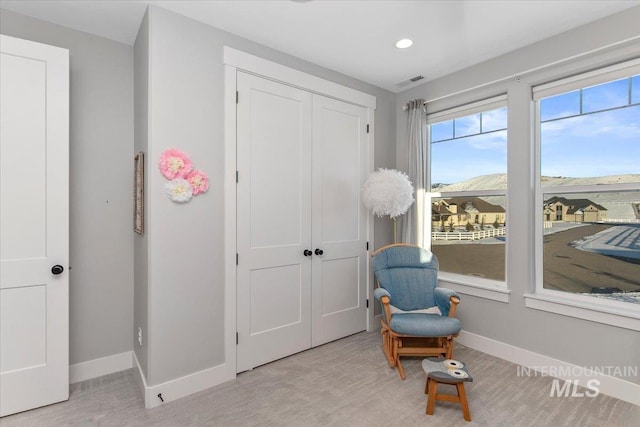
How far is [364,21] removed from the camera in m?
2.42

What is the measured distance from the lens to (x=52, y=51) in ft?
7.30

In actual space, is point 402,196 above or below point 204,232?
above

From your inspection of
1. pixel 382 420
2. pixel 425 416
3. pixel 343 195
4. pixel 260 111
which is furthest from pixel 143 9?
pixel 425 416

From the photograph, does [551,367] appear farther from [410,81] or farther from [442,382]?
[410,81]

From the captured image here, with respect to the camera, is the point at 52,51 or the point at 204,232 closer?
the point at 52,51

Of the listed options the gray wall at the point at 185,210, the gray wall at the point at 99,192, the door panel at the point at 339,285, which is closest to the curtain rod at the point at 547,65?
the door panel at the point at 339,285

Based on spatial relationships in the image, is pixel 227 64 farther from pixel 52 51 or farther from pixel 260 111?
pixel 52 51

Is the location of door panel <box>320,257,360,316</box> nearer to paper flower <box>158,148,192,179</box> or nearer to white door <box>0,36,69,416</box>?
paper flower <box>158,148,192,179</box>

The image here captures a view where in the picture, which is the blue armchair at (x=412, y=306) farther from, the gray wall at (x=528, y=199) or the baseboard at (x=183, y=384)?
the baseboard at (x=183, y=384)

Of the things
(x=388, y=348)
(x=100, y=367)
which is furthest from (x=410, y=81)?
(x=100, y=367)

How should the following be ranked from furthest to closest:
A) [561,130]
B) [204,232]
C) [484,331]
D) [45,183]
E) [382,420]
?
[484,331], [561,130], [204,232], [45,183], [382,420]

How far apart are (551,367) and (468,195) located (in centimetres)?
162

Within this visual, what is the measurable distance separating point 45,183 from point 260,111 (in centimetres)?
161

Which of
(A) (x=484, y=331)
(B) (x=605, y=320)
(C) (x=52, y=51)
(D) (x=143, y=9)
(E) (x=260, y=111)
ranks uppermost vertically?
(D) (x=143, y=9)
